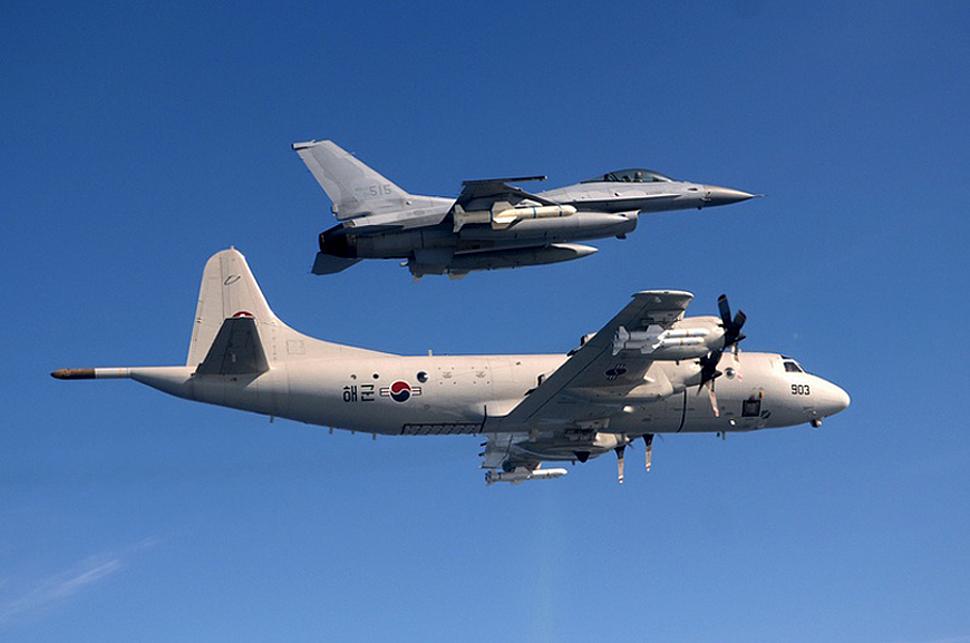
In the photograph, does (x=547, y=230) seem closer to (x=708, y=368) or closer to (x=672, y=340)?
(x=672, y=340)

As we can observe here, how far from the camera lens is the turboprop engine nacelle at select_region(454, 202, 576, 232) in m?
45.1

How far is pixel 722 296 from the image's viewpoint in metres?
45.0

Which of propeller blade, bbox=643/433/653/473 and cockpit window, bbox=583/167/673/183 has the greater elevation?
cockpit window, bbox=583/167/673/183

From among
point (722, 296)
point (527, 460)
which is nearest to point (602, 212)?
point (722, 296)

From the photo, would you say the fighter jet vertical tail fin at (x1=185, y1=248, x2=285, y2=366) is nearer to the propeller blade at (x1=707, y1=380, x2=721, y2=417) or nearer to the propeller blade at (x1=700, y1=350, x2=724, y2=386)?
the propeller blade at (x1=700, y1=350, x2=724, y2=386)

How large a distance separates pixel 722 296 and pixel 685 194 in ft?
18.3

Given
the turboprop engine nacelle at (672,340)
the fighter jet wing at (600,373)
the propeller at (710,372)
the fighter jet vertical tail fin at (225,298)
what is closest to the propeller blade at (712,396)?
the propeller at (710,372)

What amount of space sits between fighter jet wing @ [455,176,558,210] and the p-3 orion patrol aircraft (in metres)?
5.54

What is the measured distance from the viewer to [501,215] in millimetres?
45125

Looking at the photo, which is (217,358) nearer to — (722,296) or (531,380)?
(531,380)

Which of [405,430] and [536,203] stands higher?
[536,203]

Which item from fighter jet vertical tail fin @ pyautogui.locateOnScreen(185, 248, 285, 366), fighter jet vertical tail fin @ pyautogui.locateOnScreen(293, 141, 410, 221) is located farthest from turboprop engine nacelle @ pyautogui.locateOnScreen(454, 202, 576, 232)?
fighter jet vertical tail fin @ pyautogui.locateOnScreen(185, 248, 285, 366)

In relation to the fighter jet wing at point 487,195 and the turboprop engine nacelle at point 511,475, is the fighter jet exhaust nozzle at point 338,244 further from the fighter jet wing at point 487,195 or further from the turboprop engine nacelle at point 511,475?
the turboprop engine nacelle at point 511,475

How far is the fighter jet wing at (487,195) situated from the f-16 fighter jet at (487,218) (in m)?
0.03
